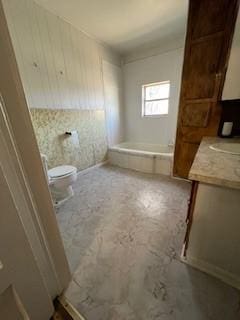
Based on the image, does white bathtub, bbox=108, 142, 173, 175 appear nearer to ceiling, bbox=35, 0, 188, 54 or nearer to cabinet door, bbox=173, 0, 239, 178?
cabinet door, bbox=173, 0, 239, 178

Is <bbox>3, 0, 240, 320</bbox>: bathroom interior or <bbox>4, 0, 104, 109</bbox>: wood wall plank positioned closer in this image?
<bbox>3, 0, 240, 320</bbox>: bathroom interior

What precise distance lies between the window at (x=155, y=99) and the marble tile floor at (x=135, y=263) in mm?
2071

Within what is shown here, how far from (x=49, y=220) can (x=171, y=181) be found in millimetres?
2074

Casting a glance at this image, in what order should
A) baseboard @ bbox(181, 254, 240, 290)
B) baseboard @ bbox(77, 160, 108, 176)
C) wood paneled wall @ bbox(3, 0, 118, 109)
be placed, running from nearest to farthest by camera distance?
1. baseboard @ bbox(181, 254, 240, 290)
2. wood paneled wall @ bbox(3, 0, 118, 109)
3. baseboard @ bbox(77, 160, 108, 176)

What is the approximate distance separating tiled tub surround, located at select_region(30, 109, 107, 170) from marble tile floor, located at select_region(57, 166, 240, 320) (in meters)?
0.87

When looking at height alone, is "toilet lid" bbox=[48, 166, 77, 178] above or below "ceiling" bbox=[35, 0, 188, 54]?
below

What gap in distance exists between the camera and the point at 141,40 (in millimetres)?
2836

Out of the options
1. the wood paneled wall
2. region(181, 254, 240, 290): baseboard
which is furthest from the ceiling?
region(181, 254, 240, 290): baseboard

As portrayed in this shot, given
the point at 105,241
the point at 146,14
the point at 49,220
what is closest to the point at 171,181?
the point at 105,241

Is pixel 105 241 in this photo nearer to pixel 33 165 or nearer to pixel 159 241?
pixel 159 241

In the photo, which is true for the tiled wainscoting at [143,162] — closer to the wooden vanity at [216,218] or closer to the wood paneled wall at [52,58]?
the wood paneled wall at [52,58]

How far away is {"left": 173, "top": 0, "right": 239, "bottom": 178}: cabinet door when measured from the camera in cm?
153

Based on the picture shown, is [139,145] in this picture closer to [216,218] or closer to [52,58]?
[52,58]

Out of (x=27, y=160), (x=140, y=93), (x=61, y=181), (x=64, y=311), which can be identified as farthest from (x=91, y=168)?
(x=27, y=160)
